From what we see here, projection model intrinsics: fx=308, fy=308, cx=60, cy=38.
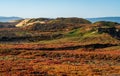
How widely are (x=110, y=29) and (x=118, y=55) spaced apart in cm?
4398

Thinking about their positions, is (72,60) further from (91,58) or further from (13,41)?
(13,41)

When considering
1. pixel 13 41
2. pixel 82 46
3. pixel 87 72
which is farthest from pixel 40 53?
pixel 13 41

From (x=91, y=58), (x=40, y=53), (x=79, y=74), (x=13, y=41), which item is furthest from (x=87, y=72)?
(x=13, y=41)

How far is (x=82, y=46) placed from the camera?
230 ft

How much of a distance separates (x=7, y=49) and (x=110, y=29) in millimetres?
44480

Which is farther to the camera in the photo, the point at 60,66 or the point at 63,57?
the point at 63,57

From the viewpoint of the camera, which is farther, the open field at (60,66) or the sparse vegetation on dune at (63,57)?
the sparse vegetation on dune at (63,57)

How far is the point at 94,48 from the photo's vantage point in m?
69.8

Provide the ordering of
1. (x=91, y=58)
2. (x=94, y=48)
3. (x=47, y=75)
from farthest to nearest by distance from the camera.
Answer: (x=94, y=48) < (x=91, y=58) < (x=47, y=75)

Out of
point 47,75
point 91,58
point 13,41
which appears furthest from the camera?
point 13,41

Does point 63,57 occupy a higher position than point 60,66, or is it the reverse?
point 60,66

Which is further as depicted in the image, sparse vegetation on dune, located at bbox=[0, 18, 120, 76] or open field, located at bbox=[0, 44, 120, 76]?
sparse vegetation on dune, located at bbox=[0, 18, 120, 76]

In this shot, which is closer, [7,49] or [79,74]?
[79,74]

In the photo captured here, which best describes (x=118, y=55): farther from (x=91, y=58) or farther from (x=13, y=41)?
(x=13, y=41)
